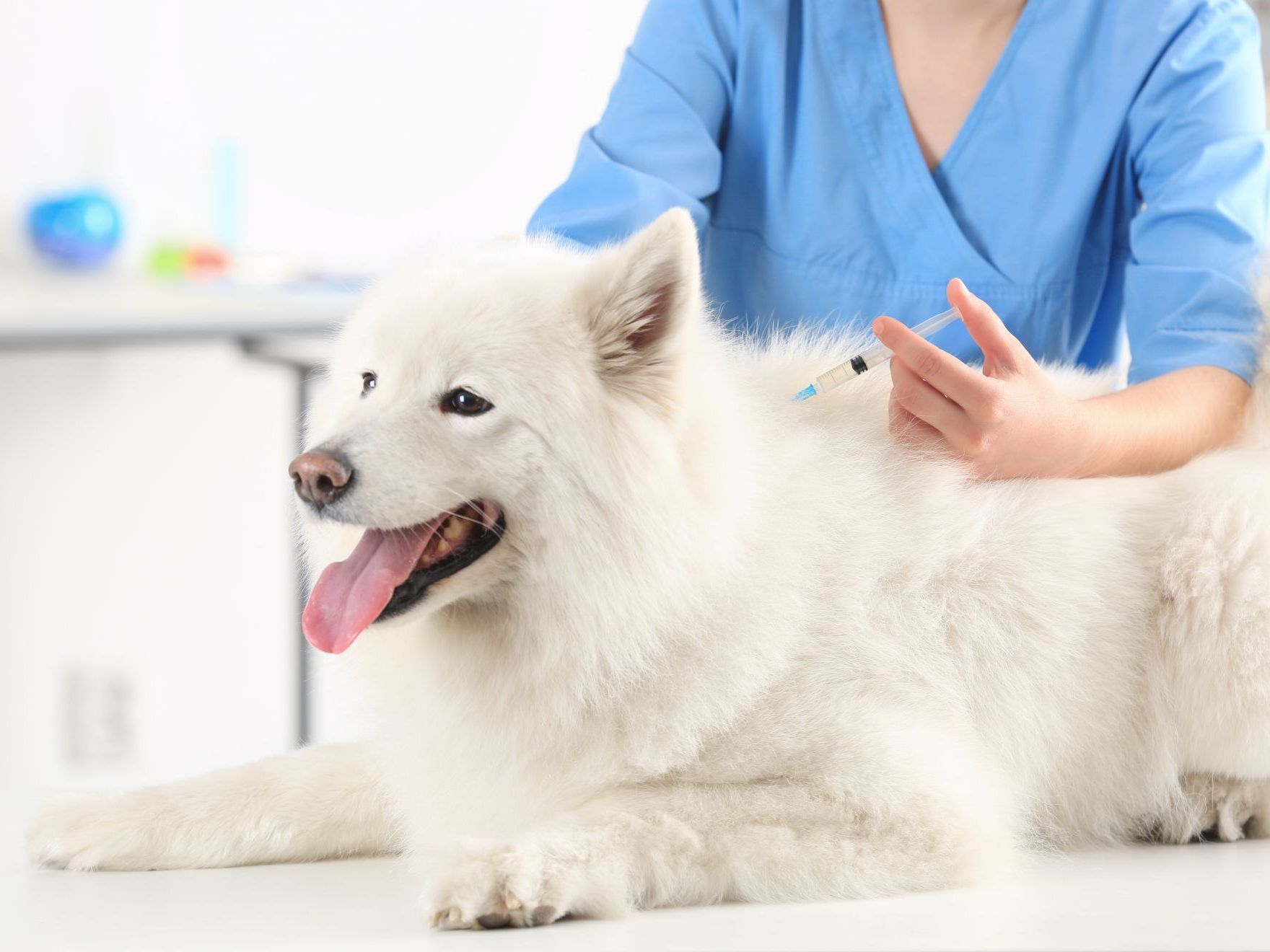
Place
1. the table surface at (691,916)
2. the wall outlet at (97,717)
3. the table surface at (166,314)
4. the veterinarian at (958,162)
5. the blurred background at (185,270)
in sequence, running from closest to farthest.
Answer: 1. the table surface at (691,916)
2. the veterinarian at (958,162)
3. the table surface at (166,314)
4. the blurred background at (185,270)
5. the wall outlet at (97,717)

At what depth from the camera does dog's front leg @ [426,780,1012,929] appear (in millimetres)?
1202

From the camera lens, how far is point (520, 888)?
1189 mm

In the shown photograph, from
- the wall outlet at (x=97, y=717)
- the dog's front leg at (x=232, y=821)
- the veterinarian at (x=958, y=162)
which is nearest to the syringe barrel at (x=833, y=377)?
the veterinarian at (x=958, y=162)

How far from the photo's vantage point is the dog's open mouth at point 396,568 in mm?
1369

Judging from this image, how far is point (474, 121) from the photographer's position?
16.2ft

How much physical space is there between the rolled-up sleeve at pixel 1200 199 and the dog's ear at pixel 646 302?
33.9 inches

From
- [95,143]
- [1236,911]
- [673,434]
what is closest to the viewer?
[1236,911]

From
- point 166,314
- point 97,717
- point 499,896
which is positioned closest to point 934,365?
point 499,896

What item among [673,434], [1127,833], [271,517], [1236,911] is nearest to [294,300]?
[271,517]

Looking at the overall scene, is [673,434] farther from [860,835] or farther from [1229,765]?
[1229,765]

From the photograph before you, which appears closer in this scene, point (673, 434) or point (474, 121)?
point (673, 434)

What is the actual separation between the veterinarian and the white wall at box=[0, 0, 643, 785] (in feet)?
8.60

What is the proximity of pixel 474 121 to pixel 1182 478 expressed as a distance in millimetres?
3778

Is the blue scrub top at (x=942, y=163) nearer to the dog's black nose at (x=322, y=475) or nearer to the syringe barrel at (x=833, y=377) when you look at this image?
the syringe barrel at (x=833, y=377)
